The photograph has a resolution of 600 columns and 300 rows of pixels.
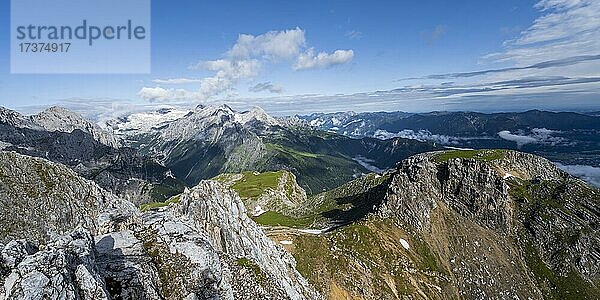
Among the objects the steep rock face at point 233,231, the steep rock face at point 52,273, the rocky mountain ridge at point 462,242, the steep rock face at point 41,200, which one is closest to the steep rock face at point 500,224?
the rocky mountain ridge at point 462,242

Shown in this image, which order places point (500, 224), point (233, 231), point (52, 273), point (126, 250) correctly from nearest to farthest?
point (52, 273) < point (126, 250) < point (233, 231) < point (500, 224)

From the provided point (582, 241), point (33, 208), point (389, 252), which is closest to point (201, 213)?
point (33, 208)

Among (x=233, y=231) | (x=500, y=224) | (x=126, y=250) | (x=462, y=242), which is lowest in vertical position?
(x=462, y=242)

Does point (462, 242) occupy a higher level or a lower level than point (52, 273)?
lower

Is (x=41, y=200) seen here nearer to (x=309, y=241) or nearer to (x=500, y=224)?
(x=309, y=241)


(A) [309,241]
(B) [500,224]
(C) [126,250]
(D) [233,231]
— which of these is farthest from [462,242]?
(C) [126,250]

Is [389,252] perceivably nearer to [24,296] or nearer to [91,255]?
[91,255]

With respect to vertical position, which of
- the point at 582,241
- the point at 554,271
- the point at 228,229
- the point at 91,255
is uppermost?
the point at 91,255

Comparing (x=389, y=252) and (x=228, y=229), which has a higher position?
(x=228, y=229)
